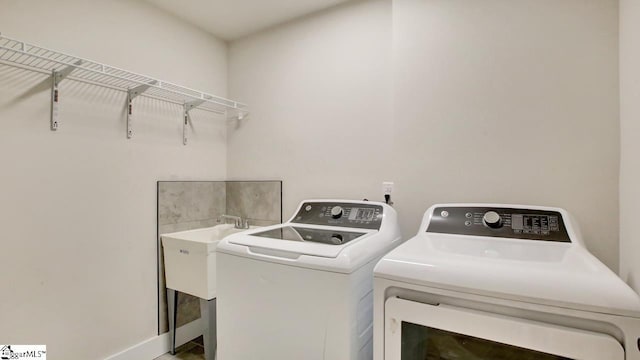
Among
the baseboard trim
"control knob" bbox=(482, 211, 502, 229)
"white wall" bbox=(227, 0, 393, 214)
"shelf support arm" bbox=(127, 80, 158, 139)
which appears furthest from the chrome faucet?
"control knob" bbox=(482, 211, 502, 229)

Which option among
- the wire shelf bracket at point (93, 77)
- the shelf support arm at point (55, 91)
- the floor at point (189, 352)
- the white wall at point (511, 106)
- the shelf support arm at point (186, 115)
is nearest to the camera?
the white wall at point (511, 106)

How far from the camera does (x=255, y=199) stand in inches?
95.9

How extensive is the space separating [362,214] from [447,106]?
75cm

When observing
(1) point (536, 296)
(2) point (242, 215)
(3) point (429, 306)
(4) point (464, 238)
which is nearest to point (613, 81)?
(4) point (464, 238)

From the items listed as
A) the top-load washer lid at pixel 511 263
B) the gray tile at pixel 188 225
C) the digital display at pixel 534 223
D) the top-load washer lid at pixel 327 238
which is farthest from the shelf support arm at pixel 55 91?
the digital display at pixel 534 223

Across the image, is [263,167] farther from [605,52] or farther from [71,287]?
[605,52]

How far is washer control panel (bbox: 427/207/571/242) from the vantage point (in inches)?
49.2

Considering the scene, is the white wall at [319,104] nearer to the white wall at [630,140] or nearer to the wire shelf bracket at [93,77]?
the wire shelf bracket at [93,77]

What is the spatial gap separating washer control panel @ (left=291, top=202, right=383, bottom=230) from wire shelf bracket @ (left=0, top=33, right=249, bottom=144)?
3.69 feet

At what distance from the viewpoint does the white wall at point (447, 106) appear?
1351 mm

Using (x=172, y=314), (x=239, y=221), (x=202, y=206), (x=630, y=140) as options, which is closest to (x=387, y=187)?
(x=630, y=140)

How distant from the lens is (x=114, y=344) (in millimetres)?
1831

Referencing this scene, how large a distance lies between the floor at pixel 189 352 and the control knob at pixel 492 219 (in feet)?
6.41

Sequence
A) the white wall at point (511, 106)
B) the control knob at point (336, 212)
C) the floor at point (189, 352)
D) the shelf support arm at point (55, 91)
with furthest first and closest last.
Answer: the floor at point (189, 352)
the control knob at point (336, 212)
the shelf support arm at point (55, 91)
the white wall at point (511, 106)
